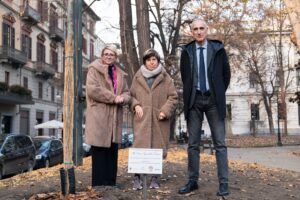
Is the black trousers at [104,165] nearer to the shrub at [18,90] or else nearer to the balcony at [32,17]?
the shrub at [18,90]

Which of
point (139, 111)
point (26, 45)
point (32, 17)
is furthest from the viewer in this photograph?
point (26, 45)

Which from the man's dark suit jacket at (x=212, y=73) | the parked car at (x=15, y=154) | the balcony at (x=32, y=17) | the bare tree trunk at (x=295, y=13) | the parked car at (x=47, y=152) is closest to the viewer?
the man's dark suit jacket at (x=212, y=73)

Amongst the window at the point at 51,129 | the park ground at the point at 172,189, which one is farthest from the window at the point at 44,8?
the park ground at the point at 172,189

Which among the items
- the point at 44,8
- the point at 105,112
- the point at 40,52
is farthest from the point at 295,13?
the point at 40,52

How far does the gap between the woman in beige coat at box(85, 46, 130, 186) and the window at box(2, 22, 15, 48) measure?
3683cm

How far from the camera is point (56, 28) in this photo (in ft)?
174

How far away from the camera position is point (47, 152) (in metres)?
19.6

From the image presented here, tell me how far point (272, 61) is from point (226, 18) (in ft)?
89.4

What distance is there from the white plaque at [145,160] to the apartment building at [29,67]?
30480mm

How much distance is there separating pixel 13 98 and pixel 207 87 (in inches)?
1394

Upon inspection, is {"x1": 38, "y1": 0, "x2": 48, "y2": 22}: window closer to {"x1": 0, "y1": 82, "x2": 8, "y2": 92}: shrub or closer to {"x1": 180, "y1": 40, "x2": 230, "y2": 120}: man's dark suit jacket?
{"x1": 0, "y1": 82, "x2": 8, "y2": 92}: shrub

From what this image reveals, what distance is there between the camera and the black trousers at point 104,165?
6.38 metres

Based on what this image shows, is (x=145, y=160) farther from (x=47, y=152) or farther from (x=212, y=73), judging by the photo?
(x=47, y=152)

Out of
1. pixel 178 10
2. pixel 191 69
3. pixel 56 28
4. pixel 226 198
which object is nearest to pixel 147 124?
pixel 191 69
